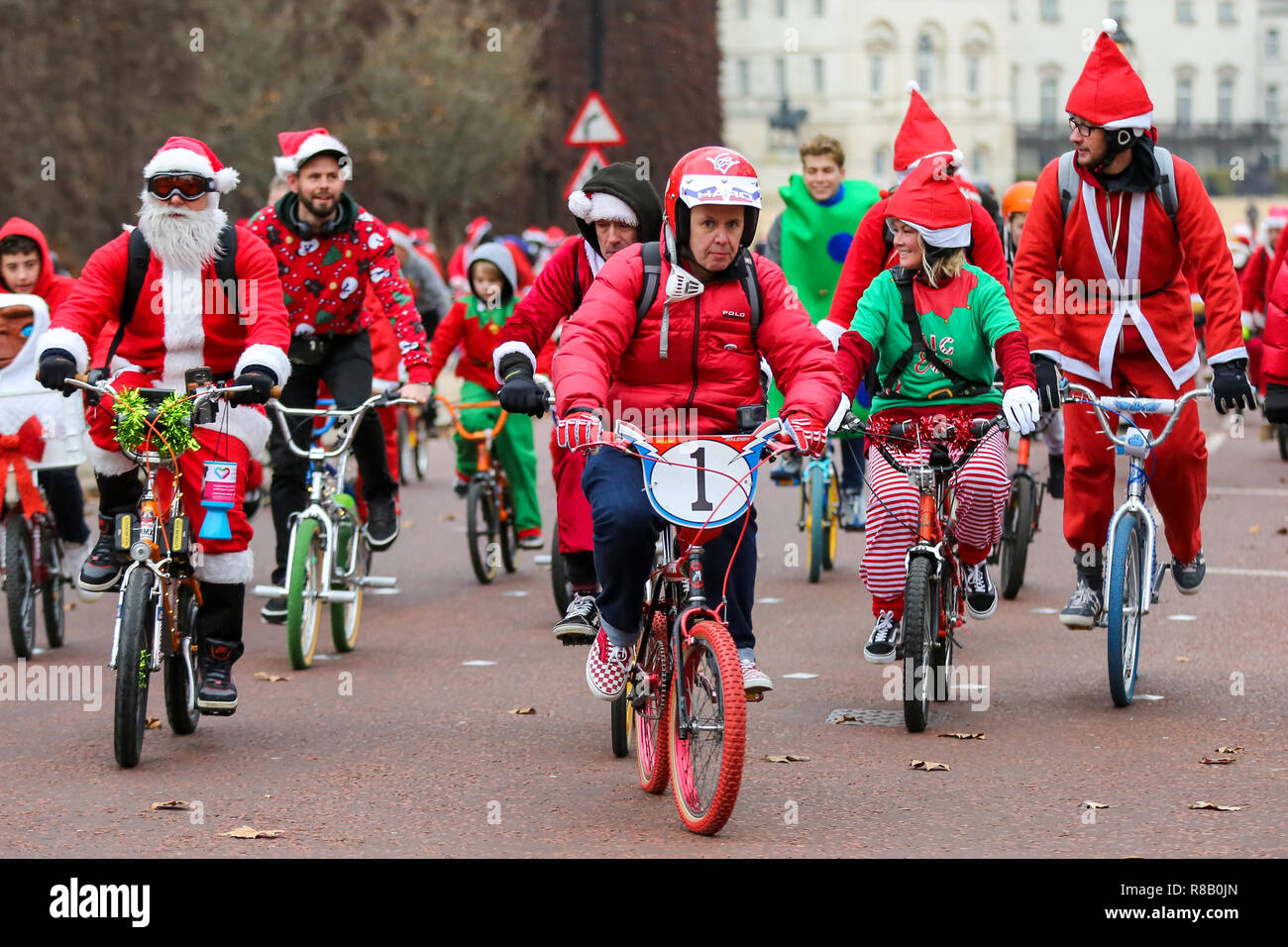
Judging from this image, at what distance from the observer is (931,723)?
25.1 ft

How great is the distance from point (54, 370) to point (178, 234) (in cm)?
78

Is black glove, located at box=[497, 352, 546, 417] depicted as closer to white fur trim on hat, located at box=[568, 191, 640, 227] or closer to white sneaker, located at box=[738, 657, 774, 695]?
white sneaker, located at box=[738, 657, 774, 695]

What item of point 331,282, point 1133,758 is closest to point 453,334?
point 331,282

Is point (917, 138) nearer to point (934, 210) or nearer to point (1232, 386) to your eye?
point (934, 210)

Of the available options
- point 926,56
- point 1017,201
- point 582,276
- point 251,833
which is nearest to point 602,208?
point 582,276

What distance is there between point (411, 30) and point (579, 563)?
40750 millimetres

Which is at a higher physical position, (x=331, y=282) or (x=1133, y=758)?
(x=331, y=282)

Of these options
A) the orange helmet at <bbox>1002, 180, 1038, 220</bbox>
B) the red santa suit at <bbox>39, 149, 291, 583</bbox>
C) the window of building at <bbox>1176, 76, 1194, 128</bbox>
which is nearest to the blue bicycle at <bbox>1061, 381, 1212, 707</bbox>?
the red santa suit at <bbox>39, 149, 291, 583</bbox>

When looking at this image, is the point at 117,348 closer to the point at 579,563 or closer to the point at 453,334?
the point at 579,563

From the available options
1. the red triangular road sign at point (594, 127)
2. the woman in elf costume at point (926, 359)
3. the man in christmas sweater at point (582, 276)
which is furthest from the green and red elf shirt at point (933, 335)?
the red triangular road sign at point (594, 127)

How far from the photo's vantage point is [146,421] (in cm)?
711

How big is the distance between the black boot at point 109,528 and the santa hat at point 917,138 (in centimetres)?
357

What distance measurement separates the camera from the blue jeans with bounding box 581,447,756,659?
6117 millimetres

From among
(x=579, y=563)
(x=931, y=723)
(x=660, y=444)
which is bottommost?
(x=931, y=723)
